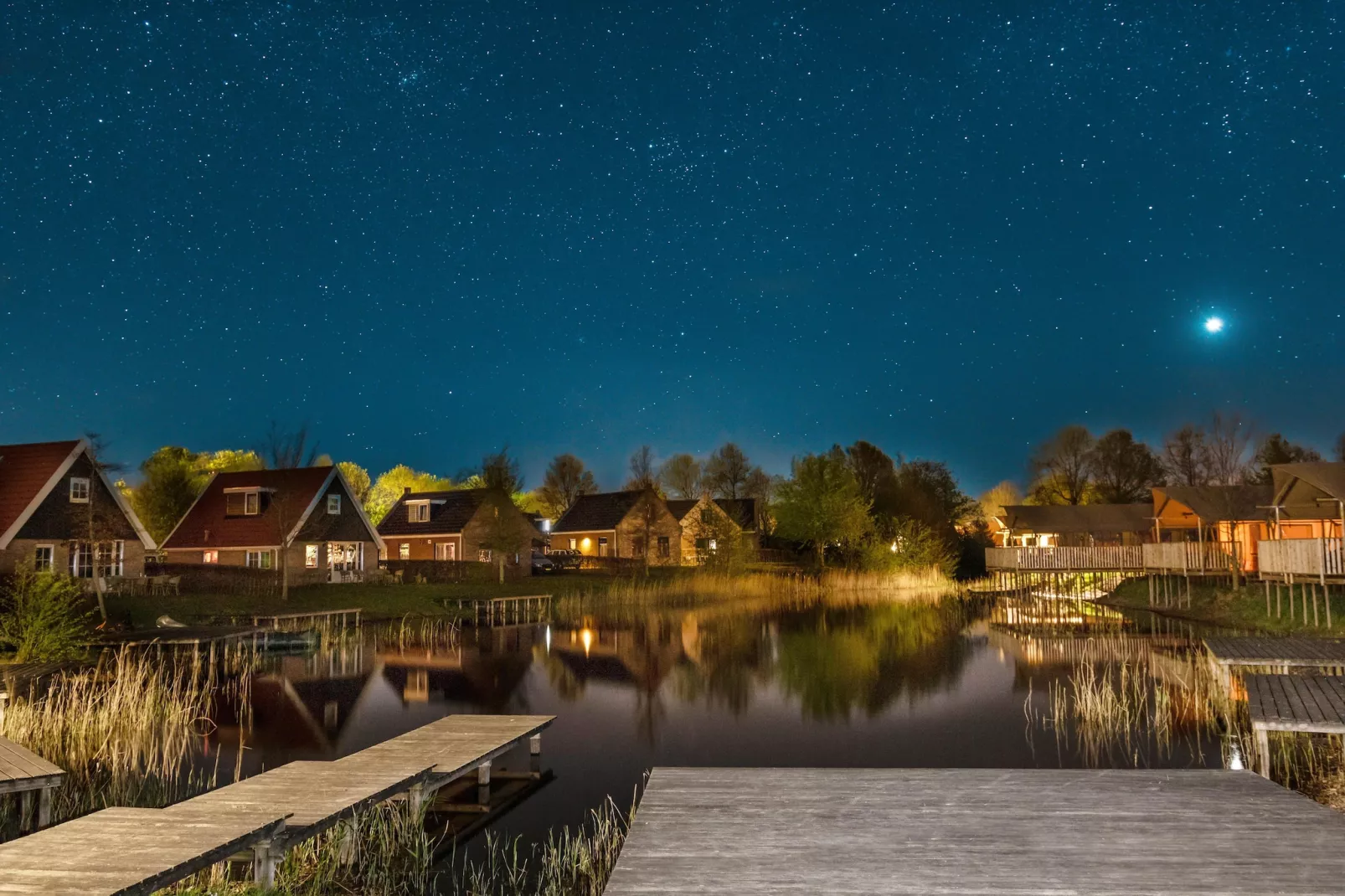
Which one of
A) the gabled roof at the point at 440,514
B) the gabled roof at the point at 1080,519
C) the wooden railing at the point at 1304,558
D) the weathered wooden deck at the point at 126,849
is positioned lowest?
the weathered wooden deck at the point at 126,849

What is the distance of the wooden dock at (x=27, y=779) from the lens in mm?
10336

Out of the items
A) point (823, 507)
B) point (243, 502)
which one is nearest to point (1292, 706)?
point (243, 502)

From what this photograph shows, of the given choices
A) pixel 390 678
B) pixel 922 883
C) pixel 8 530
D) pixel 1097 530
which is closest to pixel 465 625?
pixel 390 678

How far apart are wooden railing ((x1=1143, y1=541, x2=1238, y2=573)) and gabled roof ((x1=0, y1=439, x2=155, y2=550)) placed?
41.7m

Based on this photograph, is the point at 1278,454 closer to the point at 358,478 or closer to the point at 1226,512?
the point at 1226,512

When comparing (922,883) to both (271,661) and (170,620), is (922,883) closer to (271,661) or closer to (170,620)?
(271,661)

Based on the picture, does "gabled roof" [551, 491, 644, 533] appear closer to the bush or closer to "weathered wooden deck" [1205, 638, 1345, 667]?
the bush

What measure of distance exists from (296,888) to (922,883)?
593 centimetres

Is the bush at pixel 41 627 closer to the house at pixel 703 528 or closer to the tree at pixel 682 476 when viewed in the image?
the house at pixel 703 528

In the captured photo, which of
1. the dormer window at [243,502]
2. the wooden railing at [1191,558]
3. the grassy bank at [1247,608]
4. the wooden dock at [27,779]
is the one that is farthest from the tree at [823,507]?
the wooden dock at [27,779]

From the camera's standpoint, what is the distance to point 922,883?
643 cm

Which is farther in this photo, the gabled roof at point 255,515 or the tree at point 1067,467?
the tree at point 1067,467

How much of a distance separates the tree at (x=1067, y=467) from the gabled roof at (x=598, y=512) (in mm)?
48287

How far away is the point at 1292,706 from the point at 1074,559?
1291 inches
